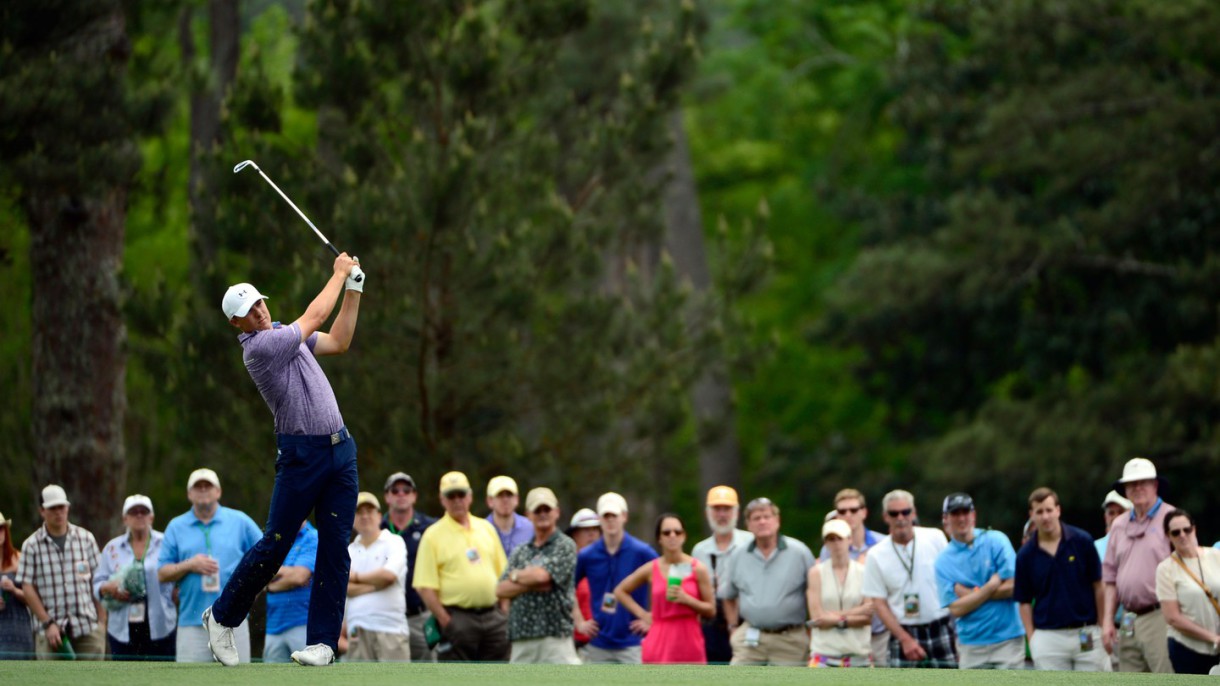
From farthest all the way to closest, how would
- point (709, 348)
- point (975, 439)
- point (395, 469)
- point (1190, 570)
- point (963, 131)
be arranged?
point (963, 131)
point (975, 439)
point (709, 348)
point (395, 469)
point (1190, 570)

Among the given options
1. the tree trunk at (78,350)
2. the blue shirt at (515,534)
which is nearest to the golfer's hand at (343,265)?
the blue shirt at (515,534)

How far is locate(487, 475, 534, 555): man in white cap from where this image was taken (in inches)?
500

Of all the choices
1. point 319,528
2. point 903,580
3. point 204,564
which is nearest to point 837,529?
point 903,580

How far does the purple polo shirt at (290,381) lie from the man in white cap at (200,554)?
3.59 m

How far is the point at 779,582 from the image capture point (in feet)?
37.6

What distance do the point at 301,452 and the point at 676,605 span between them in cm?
386

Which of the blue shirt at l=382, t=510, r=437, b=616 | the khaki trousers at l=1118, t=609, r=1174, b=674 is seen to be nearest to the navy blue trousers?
the blue shirt at l=382, t=510, r=437, b=616

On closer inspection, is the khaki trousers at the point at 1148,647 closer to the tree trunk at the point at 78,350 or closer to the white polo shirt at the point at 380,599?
the white polo shirt at the point at 380,599

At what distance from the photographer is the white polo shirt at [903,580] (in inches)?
445

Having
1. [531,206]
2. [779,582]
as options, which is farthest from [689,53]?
[779,582]

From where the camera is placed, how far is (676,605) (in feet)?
36.9

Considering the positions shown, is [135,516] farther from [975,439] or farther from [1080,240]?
[1080,240]

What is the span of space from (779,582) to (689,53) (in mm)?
7619

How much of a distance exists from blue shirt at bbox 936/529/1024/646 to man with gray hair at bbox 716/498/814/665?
0.85 meters
